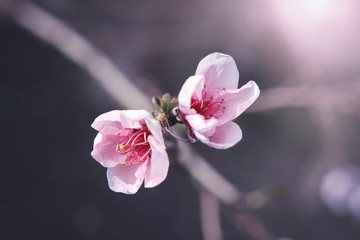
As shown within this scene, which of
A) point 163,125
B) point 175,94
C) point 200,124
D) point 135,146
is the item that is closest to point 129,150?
point 135,146

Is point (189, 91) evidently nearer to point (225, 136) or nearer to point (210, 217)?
point (225, 136)

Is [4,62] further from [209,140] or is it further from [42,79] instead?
[209,140]

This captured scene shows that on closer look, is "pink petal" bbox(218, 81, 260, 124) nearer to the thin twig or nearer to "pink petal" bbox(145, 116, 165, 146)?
"pink petal" bbox(145, 116, 165, 146)

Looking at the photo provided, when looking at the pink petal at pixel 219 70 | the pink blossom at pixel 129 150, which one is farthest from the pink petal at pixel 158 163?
the pink petal at pixel 219 70

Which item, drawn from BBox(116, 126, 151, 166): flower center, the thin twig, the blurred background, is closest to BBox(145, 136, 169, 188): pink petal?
BBox(116, 126, 151, 166): flower center

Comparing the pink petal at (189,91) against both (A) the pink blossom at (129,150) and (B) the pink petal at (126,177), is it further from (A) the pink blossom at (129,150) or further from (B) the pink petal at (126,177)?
(B) the pink petal at (126,177)
